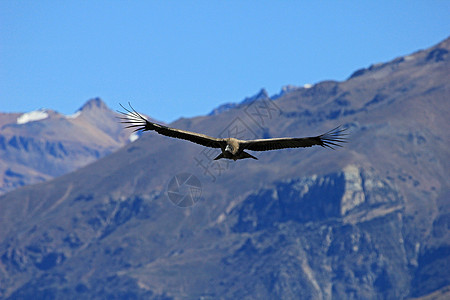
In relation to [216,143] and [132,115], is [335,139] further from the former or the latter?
[132,115]

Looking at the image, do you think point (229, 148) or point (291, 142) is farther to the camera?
point (291, 142)

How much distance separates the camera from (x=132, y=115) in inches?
1548

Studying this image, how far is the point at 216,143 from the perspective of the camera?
42.6 metres

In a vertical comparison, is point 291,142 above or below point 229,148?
below

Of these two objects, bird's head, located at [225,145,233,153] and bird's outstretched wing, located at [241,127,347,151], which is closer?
bird's head, located at [225,145,233,153]

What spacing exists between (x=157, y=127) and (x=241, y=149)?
4303mm

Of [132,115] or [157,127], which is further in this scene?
[157,127]

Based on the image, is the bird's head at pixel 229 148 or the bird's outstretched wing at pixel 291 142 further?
the bird's outstretched wing at pixel 291 142

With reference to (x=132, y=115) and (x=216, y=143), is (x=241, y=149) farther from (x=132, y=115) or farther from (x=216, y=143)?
(x=132, y=115)

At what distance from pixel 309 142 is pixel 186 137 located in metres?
6.06

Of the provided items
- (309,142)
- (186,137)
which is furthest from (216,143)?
(309,142)

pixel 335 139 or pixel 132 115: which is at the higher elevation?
pixel 132 115

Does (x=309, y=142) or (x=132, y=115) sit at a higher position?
(x=132, y=115)

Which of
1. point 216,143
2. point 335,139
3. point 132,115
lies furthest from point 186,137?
point 335,139
